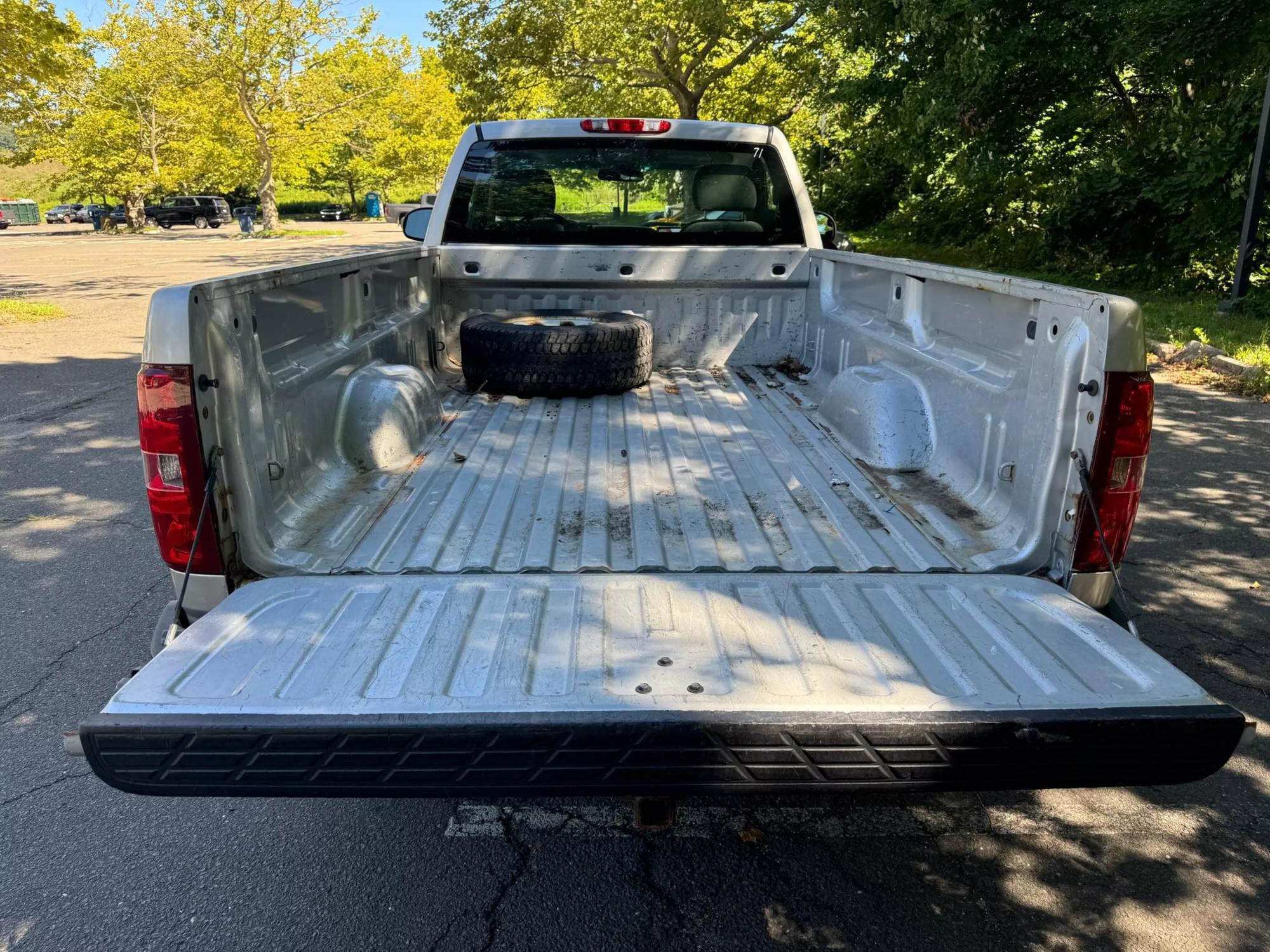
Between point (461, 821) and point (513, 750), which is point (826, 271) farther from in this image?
point (513, 750)

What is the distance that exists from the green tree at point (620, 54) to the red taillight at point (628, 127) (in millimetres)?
18014

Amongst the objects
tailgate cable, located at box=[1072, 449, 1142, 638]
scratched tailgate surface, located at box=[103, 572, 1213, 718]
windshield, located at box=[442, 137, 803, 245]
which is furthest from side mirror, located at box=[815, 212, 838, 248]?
scratched tailgate surface, located at box=[103, 572, 1213, 718]

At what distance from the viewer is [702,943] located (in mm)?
2303

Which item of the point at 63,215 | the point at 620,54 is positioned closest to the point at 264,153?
the point at 620,54

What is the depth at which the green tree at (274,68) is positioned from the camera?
30.3 meters

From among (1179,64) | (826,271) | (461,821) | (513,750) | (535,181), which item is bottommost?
(461,821)

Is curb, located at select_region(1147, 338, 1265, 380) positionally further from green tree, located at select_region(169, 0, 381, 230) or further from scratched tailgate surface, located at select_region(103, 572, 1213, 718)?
green tree, located at select_region(169, 0, 381, 230)

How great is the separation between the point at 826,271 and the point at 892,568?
253 centimetres

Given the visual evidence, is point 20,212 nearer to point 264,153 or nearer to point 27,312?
point 264,153

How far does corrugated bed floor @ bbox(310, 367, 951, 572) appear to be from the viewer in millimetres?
2545

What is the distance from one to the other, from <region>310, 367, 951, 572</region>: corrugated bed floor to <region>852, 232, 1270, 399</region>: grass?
4203 millimetres

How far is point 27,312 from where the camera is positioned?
43.8 feet

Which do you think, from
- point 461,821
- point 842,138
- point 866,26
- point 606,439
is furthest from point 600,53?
point 461,821

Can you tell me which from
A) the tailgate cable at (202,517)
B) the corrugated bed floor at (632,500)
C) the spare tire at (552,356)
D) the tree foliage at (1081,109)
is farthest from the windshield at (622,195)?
the tree foliage at (1081,109)
